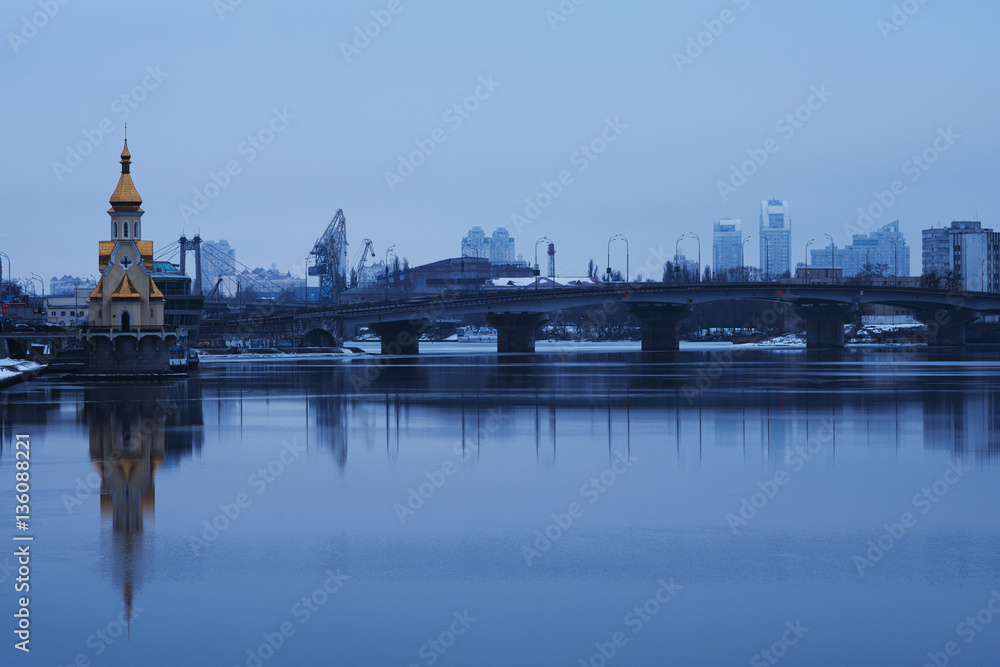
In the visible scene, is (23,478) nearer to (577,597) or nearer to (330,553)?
(330,553)

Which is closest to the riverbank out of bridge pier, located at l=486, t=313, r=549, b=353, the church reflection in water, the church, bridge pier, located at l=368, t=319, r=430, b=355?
the church

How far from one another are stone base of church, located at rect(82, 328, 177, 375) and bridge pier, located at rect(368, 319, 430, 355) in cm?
6178

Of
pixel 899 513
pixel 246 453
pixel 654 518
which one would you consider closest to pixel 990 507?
pixel 899 513

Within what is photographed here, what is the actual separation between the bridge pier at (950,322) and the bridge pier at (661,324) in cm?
3703

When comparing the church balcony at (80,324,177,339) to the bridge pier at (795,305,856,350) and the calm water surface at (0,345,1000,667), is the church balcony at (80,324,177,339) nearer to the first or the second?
the calm water surface at (0,345,1000,667)

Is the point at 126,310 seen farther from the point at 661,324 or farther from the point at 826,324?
the point at 826,324

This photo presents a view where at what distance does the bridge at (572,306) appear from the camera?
124438 millimetres

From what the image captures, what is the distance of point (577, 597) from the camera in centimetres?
1312

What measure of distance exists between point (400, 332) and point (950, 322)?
2719 inches

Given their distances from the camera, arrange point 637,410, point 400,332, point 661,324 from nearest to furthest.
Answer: point 637,410 → point 400,332 → point 661,324

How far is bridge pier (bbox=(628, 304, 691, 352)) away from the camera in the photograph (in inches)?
5226

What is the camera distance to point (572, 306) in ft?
412

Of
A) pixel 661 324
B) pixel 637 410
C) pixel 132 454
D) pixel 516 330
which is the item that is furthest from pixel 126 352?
pixel 661 324

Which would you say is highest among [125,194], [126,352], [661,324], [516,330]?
[125,194]
